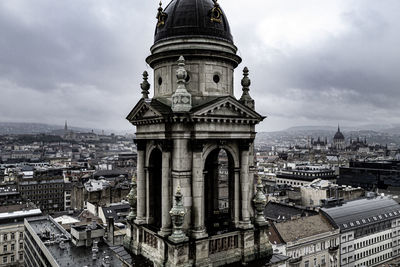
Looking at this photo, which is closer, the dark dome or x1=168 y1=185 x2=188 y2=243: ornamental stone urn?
x1=168 y1=185 x2=188 y2=243: ornamental stone urn

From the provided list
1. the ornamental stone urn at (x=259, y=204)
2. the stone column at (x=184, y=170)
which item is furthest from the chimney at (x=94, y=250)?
the stone column at (x=184, y=170)

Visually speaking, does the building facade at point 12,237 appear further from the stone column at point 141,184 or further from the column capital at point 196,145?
the column capital at point 196,145

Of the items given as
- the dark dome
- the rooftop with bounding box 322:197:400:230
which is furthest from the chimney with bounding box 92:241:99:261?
the rooftop with bounding box 322:197:400:230

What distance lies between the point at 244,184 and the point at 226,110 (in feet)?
12.9

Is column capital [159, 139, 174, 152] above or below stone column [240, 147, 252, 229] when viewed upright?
above

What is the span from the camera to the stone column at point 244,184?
17.6m

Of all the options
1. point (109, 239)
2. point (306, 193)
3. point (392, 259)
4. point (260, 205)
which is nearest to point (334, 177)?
point (306, 193)

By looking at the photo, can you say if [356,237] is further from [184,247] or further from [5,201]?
[5,201]

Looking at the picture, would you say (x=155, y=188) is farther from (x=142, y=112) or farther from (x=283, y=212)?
(x=283, y=212)

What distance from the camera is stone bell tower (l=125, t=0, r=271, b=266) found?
16.0m

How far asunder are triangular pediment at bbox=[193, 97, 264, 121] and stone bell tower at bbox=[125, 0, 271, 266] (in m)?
0.05

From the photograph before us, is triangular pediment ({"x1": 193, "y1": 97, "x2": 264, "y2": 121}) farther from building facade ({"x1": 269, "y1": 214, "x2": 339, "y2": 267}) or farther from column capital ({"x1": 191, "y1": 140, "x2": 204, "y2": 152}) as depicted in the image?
building facade ({"x1": 269, "y1": 214, "x2": 339, "y2": 267})

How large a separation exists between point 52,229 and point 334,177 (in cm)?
12064

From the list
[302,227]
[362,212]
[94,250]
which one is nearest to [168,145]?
[94,250]
